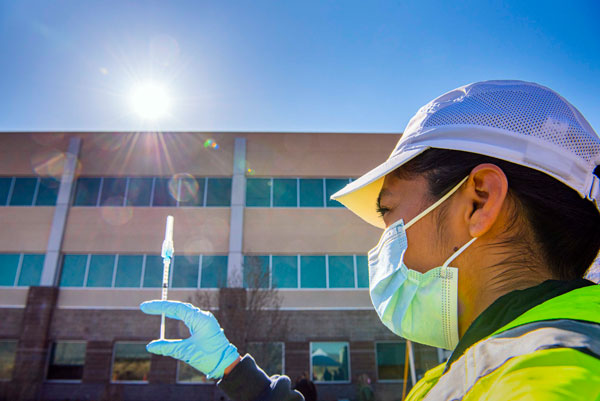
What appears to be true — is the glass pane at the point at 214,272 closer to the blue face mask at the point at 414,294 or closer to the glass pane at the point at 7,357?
the glass pane at the point at 7,357

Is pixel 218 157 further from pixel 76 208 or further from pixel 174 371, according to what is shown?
pixel 174 371

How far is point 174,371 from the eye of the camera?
50.7ft

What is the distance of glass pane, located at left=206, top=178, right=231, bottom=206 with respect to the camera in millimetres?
18172

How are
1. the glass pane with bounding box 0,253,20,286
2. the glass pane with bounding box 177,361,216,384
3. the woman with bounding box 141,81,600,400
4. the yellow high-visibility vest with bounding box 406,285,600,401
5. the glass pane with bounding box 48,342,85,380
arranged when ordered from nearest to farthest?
the yellow high-visibility vest with bounding box 406,285,600,401 → the woman with bounding box 141,81,600,400 → the glass pane with bounding box 177,361,216,384 → the glass pane with bounding box 48,342,85,380 → the glass pane with bounding box 0,253,20,286

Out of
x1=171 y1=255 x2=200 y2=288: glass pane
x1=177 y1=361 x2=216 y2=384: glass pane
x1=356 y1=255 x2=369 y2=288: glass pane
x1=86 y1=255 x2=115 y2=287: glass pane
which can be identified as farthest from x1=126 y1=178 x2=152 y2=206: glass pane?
x1=356 y1=255 x2=369 y2=288: glass pane

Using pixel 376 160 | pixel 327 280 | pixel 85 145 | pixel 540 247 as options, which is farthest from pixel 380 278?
pixel 85 145

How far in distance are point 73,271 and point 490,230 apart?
19.5m

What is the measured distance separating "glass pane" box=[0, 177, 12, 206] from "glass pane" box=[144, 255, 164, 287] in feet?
26.5

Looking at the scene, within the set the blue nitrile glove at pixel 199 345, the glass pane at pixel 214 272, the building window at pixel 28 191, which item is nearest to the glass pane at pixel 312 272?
the glass pane at pixel 214 272

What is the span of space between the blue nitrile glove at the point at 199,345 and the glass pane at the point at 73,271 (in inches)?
673

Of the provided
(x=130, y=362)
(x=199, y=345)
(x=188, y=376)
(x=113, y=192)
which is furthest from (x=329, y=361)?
(x=199, y=345)

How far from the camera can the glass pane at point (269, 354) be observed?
1517 cm

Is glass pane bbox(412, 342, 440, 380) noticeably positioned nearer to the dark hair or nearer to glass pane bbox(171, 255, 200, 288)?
glass pane bbox(171, 255, 200, 288)

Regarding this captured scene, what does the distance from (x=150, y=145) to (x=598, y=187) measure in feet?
66.4
